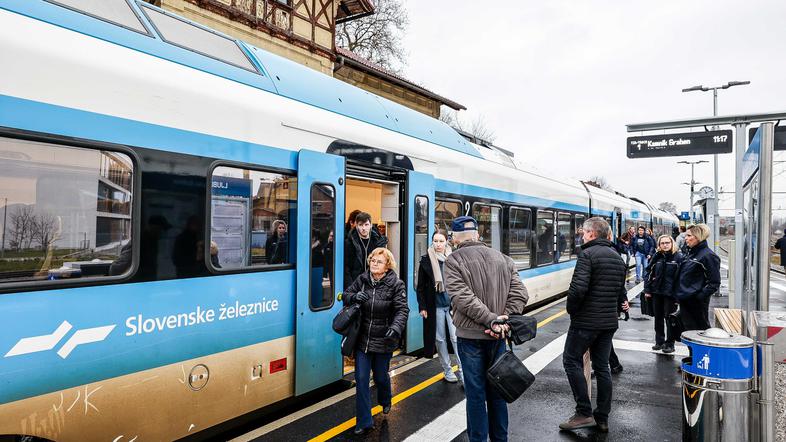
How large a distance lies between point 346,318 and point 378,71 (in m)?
17.3

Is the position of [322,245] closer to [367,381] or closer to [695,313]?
[367,381]

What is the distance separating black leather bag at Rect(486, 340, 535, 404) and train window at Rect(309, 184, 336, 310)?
1.70m

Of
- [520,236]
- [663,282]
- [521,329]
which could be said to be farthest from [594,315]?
[520,236]

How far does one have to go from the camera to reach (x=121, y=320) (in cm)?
303

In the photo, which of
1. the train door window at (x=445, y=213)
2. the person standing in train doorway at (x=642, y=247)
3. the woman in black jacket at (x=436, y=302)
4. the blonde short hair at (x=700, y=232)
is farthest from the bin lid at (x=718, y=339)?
the person standing in train doorway at (x=642, y=247)

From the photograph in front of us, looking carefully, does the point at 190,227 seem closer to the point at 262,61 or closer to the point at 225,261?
the point at 225,261

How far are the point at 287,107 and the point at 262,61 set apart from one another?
23.7 inches

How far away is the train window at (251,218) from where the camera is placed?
3.71 m

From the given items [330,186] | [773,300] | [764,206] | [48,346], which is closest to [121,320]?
[48,346]

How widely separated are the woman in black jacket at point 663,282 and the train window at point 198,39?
18.3 feet

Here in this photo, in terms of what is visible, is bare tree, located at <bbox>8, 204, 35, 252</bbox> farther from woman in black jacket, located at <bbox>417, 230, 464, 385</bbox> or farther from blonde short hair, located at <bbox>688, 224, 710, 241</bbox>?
blonde short hair, located at <bbox>688, 224, 710, 241</bbox>

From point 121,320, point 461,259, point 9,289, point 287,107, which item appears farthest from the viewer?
point 287,107

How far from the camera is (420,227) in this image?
6148 millimetres

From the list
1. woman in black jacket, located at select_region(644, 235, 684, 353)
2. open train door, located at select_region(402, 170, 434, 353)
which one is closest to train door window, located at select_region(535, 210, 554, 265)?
woman in black jacket, located at select_region(644, 235, 684, 353)
